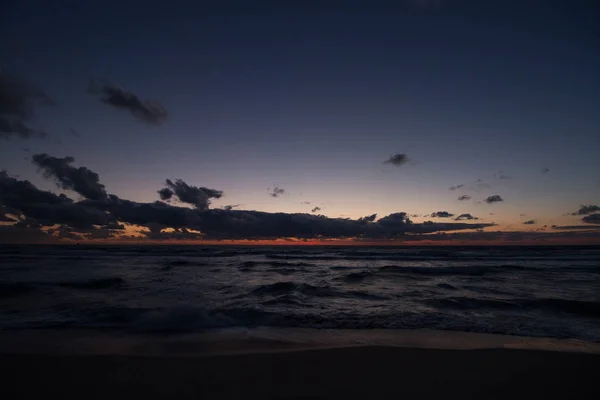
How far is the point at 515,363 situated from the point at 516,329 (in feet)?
10.2

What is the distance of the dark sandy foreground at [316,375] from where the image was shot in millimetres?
3512

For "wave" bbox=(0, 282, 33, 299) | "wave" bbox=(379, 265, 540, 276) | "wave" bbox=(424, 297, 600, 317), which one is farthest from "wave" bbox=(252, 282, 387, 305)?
"wave" bbox=(379, 265, 540, 276)

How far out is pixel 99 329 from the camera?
669 centimetres

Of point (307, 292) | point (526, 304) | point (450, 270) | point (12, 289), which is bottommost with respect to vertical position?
point (12, 289)

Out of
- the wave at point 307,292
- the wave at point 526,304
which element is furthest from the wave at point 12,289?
the wave at point 526,304

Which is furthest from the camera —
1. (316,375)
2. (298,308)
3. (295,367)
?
(298,308)

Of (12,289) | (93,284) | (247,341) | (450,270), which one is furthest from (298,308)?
(450,270)

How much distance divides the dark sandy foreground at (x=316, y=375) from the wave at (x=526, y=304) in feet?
16.3

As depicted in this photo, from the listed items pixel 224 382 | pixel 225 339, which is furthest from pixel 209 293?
pixel 224 382

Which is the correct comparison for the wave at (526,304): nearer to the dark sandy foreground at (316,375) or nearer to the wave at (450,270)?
→ the dark sandy foreground at (316,375)

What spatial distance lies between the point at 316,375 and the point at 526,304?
370 inches

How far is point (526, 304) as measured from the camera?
9945 mm

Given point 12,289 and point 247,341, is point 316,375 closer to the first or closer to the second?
point 247,341

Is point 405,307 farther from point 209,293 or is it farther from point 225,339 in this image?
point 209,293
